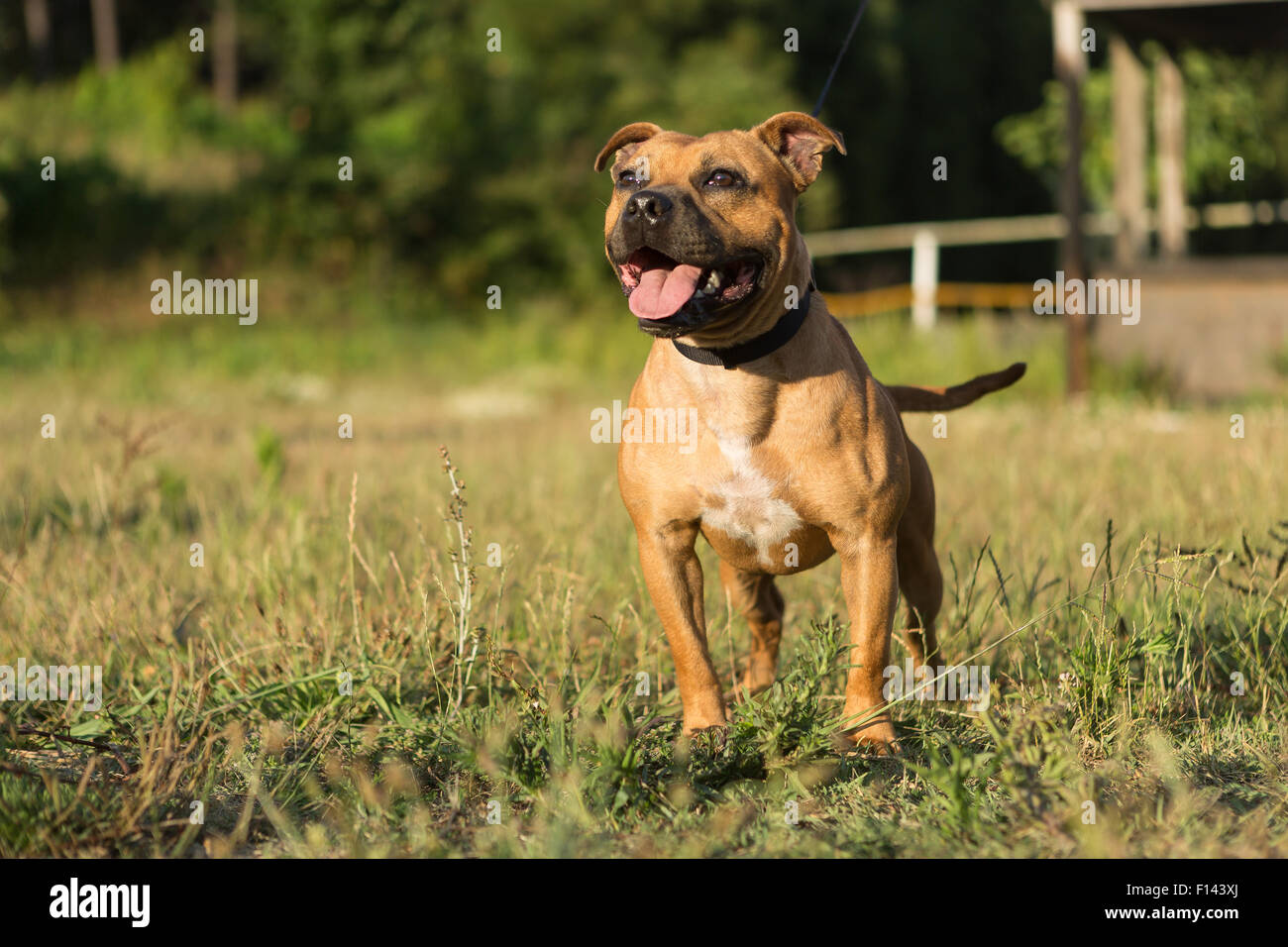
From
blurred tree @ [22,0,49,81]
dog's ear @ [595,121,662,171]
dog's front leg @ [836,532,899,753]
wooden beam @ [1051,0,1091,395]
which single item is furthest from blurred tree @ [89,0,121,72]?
dog's front leg @ [836,532,899,753]

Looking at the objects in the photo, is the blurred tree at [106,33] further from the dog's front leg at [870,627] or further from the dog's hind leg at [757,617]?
the dog's front leg at [870,627]

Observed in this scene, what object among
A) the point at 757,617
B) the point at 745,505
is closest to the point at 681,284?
the point at 745,505

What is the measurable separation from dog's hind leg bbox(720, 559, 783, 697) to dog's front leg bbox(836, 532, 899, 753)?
0.57 m

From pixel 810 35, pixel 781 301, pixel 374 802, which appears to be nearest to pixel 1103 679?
pixel 781 301

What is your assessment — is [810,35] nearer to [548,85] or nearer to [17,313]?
[548,85]

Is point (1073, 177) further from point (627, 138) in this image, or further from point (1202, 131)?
point (627, 138)

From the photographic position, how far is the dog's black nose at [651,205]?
2.93 meters

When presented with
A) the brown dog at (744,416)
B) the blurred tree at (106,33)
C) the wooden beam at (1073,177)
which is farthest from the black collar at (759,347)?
the blurred tree at (106,33)

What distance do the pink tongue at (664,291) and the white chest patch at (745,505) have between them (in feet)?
1.17

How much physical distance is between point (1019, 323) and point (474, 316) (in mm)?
8924

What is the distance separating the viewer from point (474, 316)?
19250 mm

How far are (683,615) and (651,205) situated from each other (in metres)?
0.99

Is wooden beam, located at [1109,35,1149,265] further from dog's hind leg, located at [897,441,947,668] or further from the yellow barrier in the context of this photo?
dog's hind leg, located at [897,441,947,668]
